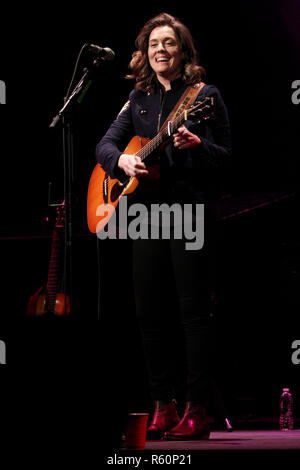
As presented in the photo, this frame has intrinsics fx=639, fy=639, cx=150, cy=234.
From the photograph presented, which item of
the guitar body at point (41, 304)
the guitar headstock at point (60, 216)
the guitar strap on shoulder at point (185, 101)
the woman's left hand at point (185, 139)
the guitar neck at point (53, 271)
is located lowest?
the guitar body at point (41, 304)

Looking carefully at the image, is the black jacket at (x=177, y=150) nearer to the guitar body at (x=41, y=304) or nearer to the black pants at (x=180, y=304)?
the black pants at (x=180, y=304)

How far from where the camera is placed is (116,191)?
302cm

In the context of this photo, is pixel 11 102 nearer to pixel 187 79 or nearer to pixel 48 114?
pixel 48 114

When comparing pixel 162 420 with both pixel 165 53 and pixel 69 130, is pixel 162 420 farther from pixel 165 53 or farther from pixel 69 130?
pixel 165 53

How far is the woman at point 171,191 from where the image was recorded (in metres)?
2.51

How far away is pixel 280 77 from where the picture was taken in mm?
4355

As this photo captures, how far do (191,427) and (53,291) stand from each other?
1865 mm

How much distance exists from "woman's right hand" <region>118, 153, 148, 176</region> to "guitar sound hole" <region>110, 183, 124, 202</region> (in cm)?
22

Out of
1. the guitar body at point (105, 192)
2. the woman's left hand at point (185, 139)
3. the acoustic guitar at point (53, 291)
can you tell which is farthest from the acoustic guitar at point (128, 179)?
the acoustic guitar at point (53, 291)

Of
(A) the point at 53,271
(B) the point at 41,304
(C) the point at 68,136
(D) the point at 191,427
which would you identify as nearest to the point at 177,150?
(C) the point at 68,136
